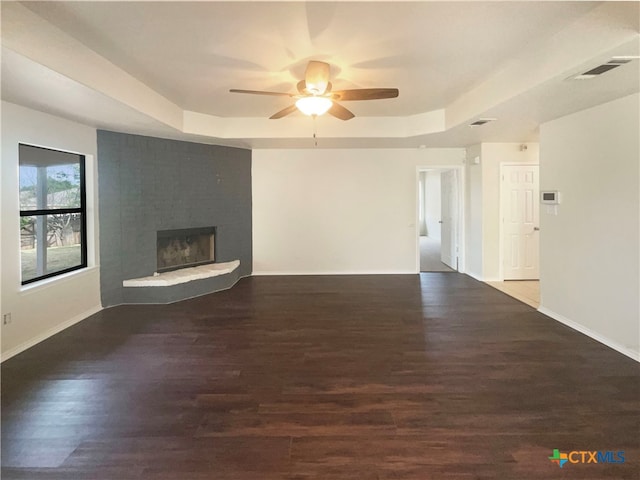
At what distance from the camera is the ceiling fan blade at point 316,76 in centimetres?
319

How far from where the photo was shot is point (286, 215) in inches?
275

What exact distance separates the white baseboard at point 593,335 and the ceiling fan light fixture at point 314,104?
3502 mm

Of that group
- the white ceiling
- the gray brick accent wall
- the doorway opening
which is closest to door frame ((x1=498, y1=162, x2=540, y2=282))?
the doorway opening

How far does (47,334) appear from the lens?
3848 millimetres

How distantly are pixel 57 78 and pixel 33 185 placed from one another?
1.60 metres

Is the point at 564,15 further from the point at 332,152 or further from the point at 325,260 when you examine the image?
the point at 325,260

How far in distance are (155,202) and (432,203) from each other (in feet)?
32.6

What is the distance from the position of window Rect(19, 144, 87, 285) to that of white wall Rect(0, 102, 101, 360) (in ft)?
0.36

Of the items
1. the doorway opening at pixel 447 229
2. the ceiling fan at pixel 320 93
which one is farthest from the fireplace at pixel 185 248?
the doorway opening at pixel 447 229

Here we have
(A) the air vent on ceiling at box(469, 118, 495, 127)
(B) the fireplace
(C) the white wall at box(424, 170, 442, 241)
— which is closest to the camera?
(A) the air vent on ceiling at box(469, 118, 495, 127)

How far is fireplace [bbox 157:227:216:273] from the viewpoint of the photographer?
5805 millimetres

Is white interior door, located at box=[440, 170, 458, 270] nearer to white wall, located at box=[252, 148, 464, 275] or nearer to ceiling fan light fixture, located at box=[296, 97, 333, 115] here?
white wall, located at box=[252, 148, 464, 275]

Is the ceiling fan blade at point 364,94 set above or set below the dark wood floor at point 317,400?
above

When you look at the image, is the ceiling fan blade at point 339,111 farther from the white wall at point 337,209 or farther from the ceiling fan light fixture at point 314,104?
the white wall at point 337,209
